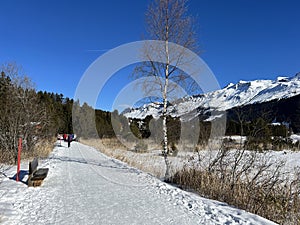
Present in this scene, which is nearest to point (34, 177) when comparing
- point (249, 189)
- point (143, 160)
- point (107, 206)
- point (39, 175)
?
point (39, 175)

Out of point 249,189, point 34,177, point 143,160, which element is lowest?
point 143,160

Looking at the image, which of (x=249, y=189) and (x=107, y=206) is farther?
(x=249, y=189)

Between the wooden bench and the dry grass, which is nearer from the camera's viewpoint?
the wooden bench

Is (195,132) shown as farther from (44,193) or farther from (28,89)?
(28,89)

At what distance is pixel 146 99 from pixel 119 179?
3525 millimetres

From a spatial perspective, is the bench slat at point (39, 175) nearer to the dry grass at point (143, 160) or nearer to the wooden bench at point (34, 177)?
the wooden bench at point (34, 177)

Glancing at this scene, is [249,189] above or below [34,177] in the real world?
below

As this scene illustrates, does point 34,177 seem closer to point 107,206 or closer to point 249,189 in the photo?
point 107,206

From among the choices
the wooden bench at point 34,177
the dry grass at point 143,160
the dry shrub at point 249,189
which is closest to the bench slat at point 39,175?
the wooden bench at point 34,177

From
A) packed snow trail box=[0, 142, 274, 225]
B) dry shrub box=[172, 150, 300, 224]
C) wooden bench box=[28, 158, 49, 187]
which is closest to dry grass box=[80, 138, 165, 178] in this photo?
dry shrub box=[172, 150, 300, 224]

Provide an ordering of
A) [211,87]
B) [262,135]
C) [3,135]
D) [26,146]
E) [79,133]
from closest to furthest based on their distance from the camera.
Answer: [262,135] → [211,87] → [3,135] → [26,146] → [79,133]

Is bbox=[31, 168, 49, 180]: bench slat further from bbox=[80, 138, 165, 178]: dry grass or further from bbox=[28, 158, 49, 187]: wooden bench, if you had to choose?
bbox=[80, 138, 165, 178]: dry grass

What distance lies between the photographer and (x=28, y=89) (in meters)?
15.1

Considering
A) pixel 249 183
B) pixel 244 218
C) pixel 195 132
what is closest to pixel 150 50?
pixel 195 132
